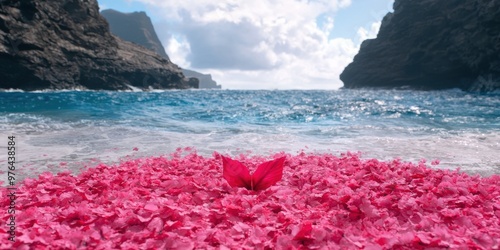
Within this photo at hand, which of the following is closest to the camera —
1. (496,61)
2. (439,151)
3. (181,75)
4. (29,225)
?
(29,225)

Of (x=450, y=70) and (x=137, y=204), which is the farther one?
(x=450, y=70)

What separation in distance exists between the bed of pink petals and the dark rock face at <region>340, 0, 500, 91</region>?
74.1m

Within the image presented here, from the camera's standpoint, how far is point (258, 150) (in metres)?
9.38

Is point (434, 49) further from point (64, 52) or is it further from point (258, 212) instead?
point (258, 212)

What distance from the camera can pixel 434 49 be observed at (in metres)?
89.0

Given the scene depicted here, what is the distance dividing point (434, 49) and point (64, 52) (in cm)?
9331

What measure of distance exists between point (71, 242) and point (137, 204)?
101 centimetres

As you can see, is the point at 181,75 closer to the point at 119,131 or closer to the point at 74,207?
the point at 119,131

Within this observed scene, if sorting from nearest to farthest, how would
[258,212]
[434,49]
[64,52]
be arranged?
[258,212] → [64,52] → [434,49]

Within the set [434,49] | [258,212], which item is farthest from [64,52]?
[434,49]

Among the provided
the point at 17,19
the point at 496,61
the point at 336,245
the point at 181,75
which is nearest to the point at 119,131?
the point at 336,245

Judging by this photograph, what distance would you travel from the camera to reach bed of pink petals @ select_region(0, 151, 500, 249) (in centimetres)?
316

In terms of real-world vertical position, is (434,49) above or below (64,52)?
above

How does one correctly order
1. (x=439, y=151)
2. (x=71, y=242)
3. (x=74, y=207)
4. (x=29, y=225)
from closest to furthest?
(x=71, y=242) < (x=29, y=225) < (x=74, y=207) < (x=439, y=151)
